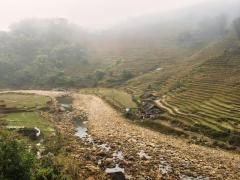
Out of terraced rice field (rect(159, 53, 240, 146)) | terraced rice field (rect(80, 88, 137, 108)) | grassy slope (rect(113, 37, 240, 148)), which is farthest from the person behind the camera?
terraced rice field (rect(80, 88, 137, 108))

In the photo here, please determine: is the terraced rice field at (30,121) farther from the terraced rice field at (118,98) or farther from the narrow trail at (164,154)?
the terraced rice field at (118,98)

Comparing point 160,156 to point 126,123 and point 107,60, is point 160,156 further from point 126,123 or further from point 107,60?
point 107,60

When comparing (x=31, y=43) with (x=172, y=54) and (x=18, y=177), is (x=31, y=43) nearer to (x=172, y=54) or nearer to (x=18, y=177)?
(x=172, y=54)

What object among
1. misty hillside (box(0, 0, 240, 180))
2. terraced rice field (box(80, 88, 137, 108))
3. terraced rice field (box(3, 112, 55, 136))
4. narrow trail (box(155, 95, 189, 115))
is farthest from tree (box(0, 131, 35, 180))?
terraced rice field (box(80, 88, 137, 108))

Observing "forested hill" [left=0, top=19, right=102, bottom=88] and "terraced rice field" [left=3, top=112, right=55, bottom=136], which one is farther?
"forested hill" [left=0, top=19, right=102, bottom=88]

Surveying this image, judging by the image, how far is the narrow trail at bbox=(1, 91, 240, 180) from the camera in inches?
1576

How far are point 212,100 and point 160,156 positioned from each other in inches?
1181

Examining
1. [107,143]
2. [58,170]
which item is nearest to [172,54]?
[107,143]

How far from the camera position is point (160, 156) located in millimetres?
46438

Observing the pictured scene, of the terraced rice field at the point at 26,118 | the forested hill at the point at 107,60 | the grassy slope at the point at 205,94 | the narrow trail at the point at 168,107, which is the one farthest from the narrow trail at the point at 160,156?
the forested hill at the point at 107,60

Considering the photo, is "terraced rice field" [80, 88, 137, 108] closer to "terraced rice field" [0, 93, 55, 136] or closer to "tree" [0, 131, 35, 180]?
"terraced rice field" [0, 93, 55, 136]

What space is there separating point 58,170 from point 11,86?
112 m

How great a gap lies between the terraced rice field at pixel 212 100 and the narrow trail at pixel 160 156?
196 inches

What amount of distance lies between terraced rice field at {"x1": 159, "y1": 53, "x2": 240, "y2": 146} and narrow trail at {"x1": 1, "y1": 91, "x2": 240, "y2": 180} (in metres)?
4.98
